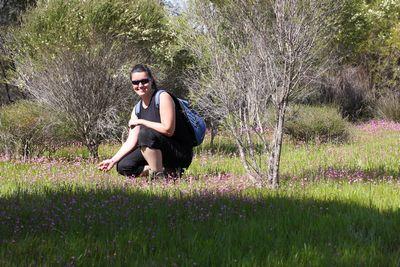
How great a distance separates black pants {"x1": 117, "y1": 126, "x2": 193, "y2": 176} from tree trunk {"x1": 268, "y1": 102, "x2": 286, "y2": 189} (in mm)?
1222

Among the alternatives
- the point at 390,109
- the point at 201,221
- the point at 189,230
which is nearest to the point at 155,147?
the point at 201,221

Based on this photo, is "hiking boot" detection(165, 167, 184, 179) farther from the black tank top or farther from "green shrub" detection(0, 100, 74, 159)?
"green shrub" detection(0, 100, 74, 159)

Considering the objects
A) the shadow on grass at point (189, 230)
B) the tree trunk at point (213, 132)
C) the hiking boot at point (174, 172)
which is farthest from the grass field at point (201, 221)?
the tree trunk at point (213, 132)

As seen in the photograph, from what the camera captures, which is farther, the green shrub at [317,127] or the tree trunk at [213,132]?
the green shrub at [317,127]

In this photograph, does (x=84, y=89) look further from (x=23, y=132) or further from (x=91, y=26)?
(x=91, y=26)

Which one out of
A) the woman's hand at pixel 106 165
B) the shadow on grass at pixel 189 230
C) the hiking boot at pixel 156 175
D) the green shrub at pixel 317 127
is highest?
the green shrub at pixel 317 127

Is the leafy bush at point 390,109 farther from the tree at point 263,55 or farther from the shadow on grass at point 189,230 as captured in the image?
the shadow on grass at point 189,230

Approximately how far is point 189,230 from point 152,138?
2.54 m

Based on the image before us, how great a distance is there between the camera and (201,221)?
4.25 metres

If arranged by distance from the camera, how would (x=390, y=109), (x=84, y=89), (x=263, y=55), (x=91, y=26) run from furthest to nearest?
1. (x=390, y=109)
2. (x=91, y=26)
3. (x=84, y=89)
4. (x=263, y=55)

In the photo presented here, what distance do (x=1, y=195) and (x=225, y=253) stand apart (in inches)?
111

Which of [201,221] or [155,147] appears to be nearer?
[201,221]

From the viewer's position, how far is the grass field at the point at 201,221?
11.1 ft

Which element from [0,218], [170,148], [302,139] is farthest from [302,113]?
A: [0,218]
